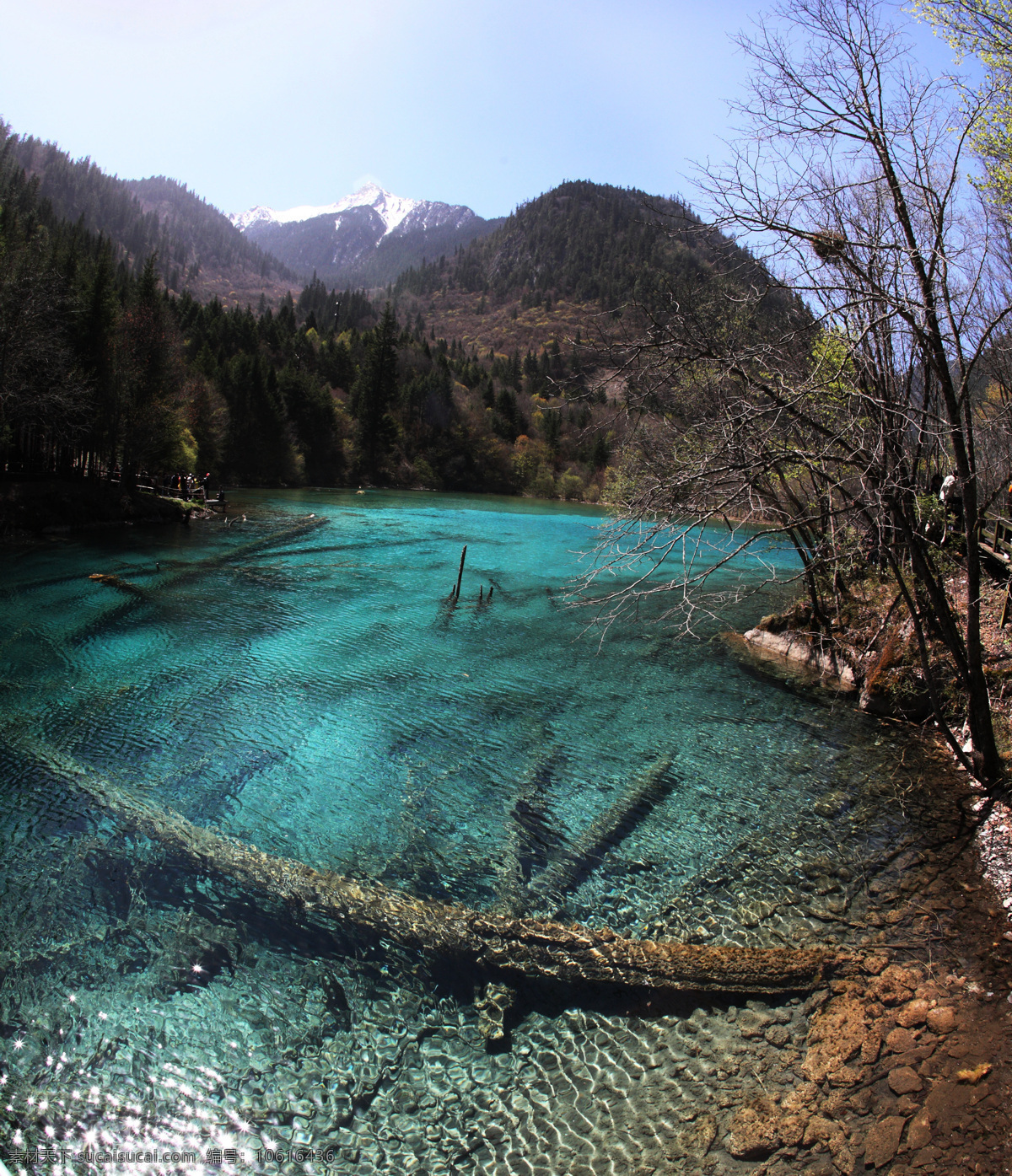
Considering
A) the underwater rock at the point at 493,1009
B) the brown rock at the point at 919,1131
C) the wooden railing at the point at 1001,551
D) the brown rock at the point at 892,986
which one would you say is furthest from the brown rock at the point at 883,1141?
the wooden railing at the point at 1001,551

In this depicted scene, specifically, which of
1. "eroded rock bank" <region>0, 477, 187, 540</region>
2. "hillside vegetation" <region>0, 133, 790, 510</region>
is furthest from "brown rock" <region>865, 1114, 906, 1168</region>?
"eroded rock bank" <region>0, 477, 187, 540</region>

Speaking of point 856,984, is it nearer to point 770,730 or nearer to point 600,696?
point 770,730

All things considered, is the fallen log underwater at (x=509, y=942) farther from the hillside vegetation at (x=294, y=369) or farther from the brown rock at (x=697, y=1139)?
the hillside vegetation at (x=294, y=369)

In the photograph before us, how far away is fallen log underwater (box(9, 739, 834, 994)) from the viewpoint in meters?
5.43

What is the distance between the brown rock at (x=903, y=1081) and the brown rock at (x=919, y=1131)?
15 centimetres

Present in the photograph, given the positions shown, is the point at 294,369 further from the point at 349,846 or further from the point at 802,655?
the point at 349,846

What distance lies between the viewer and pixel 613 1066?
15.3 feet

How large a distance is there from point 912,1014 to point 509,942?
3.16m

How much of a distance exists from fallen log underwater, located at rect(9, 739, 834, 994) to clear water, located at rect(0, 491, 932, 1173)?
0.21 meters

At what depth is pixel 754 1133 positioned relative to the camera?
407cm

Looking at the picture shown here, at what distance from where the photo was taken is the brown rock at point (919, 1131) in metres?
3.85

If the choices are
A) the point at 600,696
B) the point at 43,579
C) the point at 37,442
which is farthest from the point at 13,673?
the point at 37,442

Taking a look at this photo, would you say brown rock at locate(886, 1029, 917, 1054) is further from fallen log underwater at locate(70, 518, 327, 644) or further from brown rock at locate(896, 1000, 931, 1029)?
fallen log underwater at locate(70, 518, 327, 644)

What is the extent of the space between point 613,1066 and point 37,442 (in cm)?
3919
